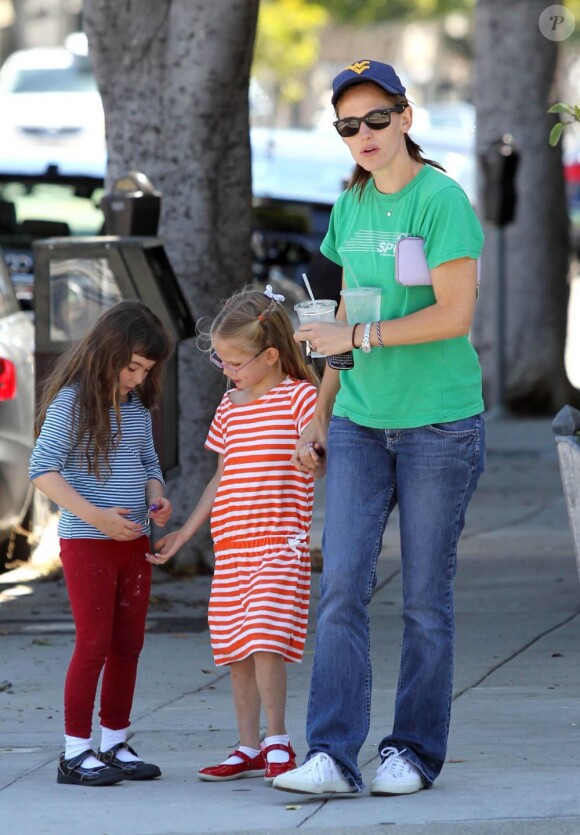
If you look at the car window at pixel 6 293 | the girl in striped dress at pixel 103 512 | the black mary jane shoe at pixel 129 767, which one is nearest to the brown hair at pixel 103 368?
the girl in striped dress at pixel 103 512

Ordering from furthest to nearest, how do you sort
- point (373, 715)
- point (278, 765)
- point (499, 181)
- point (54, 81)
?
1. point (54, 81)
2. point (499, 181)
3. point (373, 715)
4. point (278, 765)

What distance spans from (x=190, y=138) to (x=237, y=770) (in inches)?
157

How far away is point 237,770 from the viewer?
4648mm

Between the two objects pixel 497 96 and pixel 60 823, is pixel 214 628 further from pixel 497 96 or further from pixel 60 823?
pixel 497 96

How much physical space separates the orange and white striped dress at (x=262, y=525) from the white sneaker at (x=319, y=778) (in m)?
0.36

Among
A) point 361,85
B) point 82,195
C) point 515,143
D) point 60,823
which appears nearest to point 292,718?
point 60,823

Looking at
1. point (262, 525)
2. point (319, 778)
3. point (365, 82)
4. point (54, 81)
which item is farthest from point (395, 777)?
point (54, 81)

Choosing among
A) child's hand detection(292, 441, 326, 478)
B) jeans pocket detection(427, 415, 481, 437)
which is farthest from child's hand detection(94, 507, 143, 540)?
jeans pocket detection(427, 415, 481, 437)

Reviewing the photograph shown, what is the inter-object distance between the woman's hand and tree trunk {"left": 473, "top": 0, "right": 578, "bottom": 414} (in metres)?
10.4

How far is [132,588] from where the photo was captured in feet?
15.5

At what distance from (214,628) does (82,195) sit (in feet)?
30.9

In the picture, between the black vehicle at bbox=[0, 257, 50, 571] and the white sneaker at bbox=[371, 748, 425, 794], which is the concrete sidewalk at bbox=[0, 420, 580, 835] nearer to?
the white sneaker at bbox=[371, 748, 425, 794]

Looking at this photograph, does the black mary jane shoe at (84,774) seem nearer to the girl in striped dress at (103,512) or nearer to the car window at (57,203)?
the girl in striped dress at (103,512)

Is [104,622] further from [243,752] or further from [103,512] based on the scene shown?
[243,752]
